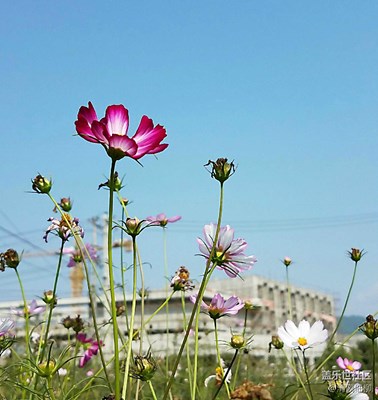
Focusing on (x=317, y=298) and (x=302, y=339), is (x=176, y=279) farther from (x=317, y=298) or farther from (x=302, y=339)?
(x=317, y=298)

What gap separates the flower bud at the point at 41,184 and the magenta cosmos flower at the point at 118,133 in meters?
0.33

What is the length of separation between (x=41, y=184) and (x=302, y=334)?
1.96 feet

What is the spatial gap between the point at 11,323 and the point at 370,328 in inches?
27.4

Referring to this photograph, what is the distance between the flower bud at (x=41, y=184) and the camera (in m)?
1.14

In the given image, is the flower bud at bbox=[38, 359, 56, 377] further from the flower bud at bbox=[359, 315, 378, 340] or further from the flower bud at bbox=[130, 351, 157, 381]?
the flower bud at bbox=[359, 315, 378, 340]

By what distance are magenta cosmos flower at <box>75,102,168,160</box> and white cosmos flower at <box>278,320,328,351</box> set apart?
60 cm

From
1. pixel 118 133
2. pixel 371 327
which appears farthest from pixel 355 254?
pixel 118 133

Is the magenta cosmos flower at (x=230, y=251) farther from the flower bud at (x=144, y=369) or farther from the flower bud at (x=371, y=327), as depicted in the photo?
the flower bud at (x=371, y=327)

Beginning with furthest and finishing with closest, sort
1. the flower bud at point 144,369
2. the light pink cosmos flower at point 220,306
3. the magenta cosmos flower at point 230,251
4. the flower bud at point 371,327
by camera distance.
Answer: the flower bud at point 371,327 → the light pink cosmos flower at point 220,306 → the magenta cosmos flower at point 230,251 → the flower bud at point 144,369

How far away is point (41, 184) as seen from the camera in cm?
115

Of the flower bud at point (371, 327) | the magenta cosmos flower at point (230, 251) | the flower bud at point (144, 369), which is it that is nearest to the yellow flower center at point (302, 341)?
the flower bud at point (371, 327)

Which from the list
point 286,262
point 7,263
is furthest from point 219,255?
point 286,262

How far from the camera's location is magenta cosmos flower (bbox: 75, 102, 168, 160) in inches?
32.4

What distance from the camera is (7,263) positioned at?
1.49 m
